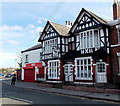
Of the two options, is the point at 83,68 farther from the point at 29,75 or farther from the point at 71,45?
the point at 29,75

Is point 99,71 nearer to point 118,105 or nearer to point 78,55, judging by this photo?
point 78,55

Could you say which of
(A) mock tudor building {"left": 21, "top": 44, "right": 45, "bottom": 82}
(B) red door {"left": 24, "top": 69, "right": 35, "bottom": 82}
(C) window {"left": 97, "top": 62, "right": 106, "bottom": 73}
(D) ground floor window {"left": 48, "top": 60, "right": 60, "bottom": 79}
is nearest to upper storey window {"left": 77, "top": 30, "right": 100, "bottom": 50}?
(C) window {"left": 97, "top": 62, "right": 106, "bottom": 73}

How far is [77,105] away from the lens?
921 cm

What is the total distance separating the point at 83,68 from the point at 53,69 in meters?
5.35

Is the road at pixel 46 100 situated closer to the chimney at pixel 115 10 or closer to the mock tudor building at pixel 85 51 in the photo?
the mock tudor building at pixel 85 51

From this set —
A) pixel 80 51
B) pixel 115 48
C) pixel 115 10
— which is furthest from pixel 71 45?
→ pixel 115 10

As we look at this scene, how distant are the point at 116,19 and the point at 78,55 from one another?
6.04 m

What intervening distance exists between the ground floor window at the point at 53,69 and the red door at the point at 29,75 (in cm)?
661

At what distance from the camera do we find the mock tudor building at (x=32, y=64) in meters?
26.6

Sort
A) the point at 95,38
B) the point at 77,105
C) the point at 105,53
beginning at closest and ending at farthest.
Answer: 1. the point at 77,105
2. the point at 105,53
3. the point at 95,38

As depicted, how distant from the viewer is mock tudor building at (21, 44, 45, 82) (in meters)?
26.6

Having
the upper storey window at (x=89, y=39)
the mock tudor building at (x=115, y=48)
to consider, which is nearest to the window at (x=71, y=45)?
the upper storey window at (x=89, y=39)

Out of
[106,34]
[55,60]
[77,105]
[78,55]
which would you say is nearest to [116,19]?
[106,34]

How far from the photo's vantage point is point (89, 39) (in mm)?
17891
